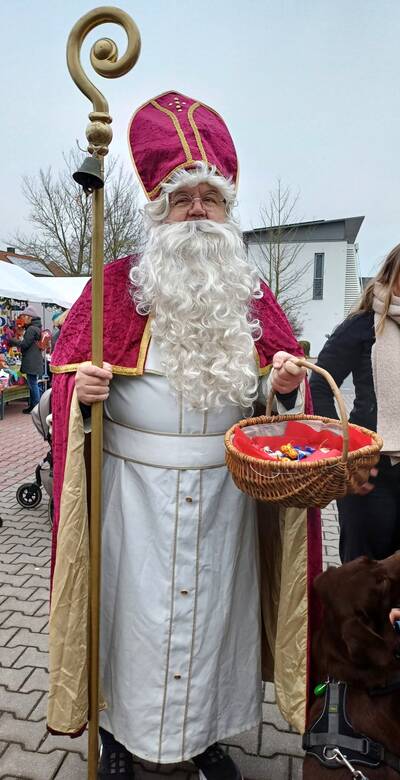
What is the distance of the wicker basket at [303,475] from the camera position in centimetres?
133

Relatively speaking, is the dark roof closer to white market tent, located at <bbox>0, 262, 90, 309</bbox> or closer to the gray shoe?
white market tent, located at <bbox>0, 262, 90, 309</bbox>

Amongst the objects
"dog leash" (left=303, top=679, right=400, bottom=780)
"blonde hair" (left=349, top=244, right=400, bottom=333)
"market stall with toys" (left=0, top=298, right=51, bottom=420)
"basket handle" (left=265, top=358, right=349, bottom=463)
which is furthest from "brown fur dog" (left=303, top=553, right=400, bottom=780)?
"market stall with toys" (left=0, top=298, right=51, bottom=420)

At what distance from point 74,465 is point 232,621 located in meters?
0.78

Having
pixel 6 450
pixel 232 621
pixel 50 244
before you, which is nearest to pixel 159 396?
pixel 232 621

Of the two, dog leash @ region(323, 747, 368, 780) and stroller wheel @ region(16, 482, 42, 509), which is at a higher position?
dog leash @ region(323, 747, 368, 780)

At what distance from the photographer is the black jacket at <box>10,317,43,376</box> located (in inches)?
415

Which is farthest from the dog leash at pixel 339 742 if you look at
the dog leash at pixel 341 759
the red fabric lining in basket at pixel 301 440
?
the red fabric lining in basket at pixel 301 440

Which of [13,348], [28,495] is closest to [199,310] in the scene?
[28,495]

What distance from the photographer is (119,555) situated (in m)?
1.86

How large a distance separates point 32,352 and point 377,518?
939 cm

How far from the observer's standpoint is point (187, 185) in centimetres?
184

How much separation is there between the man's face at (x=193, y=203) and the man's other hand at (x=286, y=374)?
1.87 feet

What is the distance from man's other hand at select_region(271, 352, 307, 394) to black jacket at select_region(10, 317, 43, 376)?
9435 millimetres

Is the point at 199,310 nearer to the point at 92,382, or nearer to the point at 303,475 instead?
the point at 92,382
